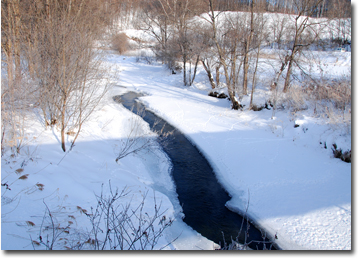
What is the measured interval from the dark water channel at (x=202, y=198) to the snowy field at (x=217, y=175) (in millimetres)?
221

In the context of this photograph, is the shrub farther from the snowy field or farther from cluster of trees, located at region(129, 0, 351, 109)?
the snowy field

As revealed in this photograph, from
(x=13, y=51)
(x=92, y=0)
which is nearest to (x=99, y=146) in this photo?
(x=13, y=51)

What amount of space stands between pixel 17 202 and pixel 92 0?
29.5ft

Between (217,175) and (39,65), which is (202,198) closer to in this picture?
(217,175)

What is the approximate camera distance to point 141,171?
732cm

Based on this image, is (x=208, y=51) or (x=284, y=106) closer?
(x=284, y=106)

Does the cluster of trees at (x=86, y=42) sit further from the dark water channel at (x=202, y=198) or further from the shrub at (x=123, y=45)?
the shrub at (x=123, y=45)

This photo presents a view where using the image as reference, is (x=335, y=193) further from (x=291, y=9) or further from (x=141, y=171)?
(x=291, y=9)

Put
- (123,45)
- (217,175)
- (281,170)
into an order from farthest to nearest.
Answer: (123,45) < (217,175) < (281,170)

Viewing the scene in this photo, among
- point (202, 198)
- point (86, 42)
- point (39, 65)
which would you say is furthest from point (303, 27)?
point (39, 65)

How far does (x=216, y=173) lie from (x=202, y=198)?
1.49m

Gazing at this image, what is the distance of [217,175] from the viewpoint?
24.7 feet

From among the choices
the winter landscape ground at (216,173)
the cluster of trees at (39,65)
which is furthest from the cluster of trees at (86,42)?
the winter landscape ground at (216,173)

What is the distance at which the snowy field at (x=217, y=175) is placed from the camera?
13.7 feet
